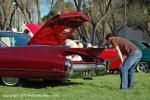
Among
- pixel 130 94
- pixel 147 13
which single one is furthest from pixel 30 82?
pixel 147 13

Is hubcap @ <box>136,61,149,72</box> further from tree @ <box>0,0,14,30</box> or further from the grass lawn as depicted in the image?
tree @ <box>0,0,14,30</box>

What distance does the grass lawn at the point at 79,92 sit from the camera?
10242 millimetres

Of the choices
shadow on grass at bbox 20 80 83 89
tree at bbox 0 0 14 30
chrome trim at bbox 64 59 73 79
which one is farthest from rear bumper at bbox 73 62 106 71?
tree at bbox 0 0 14 30

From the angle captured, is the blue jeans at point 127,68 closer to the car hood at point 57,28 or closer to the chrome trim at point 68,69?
the chrome trim at point 68,69

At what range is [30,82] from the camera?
1338 cm

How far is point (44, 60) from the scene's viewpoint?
37.8 ft

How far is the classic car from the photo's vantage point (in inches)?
452

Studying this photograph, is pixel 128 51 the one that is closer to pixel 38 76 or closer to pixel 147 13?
pixel 38 76

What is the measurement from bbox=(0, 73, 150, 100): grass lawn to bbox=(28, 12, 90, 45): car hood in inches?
47.9

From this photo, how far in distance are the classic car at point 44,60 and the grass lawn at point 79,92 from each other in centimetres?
39

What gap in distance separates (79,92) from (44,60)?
1.21m

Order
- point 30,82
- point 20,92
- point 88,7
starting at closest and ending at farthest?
point 20,92 → point 30,82 → point 88,7

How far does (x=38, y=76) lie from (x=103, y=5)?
26.9m

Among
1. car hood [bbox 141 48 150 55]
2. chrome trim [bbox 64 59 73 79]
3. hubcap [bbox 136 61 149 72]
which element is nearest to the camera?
chrome trim [bbox 64 59 73 79]
